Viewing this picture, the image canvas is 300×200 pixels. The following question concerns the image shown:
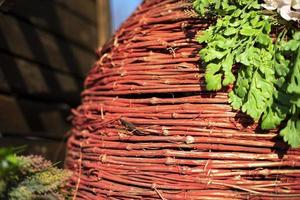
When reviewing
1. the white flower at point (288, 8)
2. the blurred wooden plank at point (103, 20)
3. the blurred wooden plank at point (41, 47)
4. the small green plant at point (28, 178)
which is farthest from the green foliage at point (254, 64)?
the blurred wooden plank at point (103, 20)

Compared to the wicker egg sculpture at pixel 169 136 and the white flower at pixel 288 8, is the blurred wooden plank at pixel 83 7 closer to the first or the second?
the wicker egg sculpture at pixel 169 136

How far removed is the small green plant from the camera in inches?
32.0

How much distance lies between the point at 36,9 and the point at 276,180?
3.91 ft

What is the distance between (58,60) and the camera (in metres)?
1.95

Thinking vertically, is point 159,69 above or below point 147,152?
above

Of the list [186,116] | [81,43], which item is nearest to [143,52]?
[186,116]

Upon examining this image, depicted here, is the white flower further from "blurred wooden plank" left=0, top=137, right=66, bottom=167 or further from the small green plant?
"blurred wooden plank" left=0, top=137, right=66, bottom=167

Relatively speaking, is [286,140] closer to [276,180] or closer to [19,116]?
[276,180]

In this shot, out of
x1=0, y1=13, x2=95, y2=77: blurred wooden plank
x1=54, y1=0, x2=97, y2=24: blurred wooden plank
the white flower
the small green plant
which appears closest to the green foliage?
the white flower

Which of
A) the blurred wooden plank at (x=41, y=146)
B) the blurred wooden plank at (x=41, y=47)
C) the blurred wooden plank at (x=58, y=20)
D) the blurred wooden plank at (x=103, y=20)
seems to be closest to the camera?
the blurred wooden plank at (x=41, y=146)

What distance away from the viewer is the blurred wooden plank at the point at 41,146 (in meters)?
1.47

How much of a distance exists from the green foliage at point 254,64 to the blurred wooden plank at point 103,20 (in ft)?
5.31

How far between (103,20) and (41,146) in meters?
1.04

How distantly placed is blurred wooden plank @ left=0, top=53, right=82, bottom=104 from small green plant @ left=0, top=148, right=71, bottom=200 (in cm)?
63
